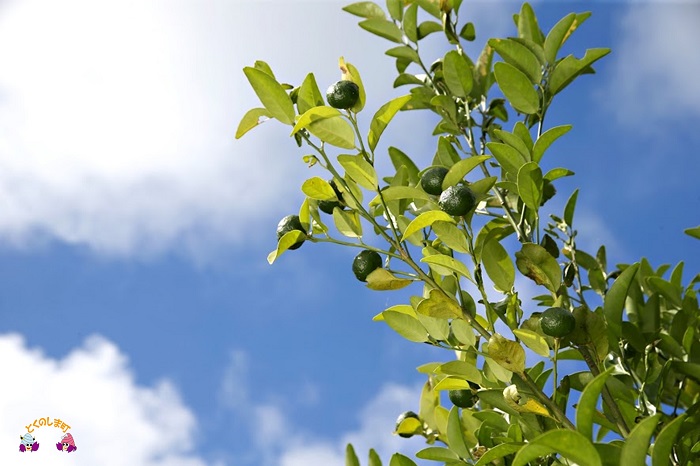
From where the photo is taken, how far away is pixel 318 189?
143cm

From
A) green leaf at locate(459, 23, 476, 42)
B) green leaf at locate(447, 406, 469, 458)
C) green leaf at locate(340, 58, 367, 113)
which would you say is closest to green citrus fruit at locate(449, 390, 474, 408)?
green leaf at locate(447, 406, 469, 458)

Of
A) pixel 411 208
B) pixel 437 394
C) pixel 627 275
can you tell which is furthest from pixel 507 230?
pixel 437 394

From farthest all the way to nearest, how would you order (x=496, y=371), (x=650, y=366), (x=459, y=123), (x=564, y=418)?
(x=459, y=123) < (x=650, y=366) < (x=496, y=371) < (x=564, y=418)

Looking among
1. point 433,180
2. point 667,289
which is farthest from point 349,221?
point 667,289

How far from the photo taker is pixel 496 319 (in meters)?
1.55

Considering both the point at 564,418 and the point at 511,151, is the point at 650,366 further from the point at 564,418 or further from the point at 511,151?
the point at 511,151

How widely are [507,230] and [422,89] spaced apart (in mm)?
530

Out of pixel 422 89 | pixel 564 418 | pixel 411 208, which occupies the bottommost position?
pixel 564 418

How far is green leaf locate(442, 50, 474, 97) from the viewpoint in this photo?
1.69 meters

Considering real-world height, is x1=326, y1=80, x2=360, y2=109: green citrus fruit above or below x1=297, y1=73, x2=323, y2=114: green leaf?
below

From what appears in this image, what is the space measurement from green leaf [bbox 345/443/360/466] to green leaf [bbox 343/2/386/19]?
1.16 m

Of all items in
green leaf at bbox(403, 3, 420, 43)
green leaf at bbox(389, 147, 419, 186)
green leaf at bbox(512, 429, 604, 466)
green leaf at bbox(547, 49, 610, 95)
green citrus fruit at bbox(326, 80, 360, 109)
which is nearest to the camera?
green leaf at bbox(512, 429, 604, 466)

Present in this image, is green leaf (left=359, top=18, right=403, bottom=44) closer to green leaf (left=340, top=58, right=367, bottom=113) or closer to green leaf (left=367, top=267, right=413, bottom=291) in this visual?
green leaf (left=340, top=58, right=367, bottom=113)

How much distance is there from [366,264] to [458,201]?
0.81 ft
